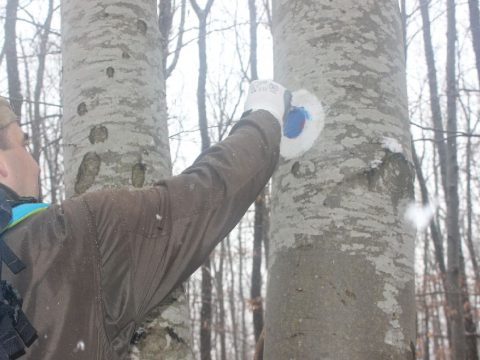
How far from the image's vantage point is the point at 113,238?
1.22 m

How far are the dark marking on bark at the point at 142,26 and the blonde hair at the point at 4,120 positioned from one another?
2.93ft

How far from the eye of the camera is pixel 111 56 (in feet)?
7.09

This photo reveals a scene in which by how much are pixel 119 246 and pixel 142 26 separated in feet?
4.45

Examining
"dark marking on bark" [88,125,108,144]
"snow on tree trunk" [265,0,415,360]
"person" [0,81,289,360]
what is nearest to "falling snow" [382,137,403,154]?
"snow on tree trunk" [265,0,415,360]

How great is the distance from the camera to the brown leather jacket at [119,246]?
3.72 ft

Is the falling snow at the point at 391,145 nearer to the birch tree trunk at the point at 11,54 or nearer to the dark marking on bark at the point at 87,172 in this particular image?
the dark marking on bark at the point at 87,172

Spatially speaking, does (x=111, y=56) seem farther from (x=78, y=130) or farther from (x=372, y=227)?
(x=372, y=227)

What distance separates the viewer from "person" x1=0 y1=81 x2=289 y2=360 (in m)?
1.13

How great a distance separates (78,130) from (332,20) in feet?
3.66

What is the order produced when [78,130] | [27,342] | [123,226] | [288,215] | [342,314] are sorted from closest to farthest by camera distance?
[27,342]
[123,226]
[342,314]
[288,215]
[78,130]

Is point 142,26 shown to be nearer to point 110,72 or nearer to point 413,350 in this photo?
point 110,72

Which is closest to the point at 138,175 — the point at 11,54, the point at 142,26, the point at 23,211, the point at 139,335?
the point at 139,335

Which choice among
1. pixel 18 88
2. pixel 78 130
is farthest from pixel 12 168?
pixel 18 88

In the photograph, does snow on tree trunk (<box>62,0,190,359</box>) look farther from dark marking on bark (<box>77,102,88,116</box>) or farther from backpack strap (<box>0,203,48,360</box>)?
backpack strap (<box>0,203,48,360</box>)
